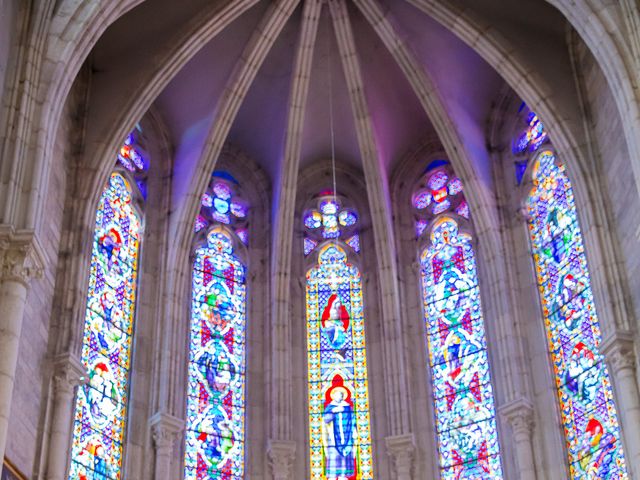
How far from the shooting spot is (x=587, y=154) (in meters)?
17.5

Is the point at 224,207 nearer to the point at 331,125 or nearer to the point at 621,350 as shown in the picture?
the point at 331,125

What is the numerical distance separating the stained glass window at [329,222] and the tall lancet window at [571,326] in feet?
10.7

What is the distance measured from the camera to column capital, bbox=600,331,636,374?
1549 cm

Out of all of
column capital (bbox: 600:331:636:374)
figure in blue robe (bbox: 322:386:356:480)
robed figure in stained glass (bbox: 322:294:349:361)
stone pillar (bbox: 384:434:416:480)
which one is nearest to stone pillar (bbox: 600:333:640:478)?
column capital (bbox: 600:331:636:374)

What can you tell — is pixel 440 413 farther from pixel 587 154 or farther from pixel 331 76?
pixel 331 76

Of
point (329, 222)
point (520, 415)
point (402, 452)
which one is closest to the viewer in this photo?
point (520, 415)

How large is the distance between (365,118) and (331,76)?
3.81ft

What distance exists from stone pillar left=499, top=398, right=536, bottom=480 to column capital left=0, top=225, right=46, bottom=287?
7.16 meters

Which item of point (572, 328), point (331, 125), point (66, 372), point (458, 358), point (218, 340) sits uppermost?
point (331, 125)

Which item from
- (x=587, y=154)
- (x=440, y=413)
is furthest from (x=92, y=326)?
(x=587, y=154)

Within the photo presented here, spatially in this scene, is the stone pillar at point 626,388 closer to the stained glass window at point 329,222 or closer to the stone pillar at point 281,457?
the stone pillar at point 281,457

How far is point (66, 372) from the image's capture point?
15391mm

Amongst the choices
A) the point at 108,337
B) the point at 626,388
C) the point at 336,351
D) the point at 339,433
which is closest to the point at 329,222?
the point at 336,351

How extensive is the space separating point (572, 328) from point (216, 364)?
5.39m
